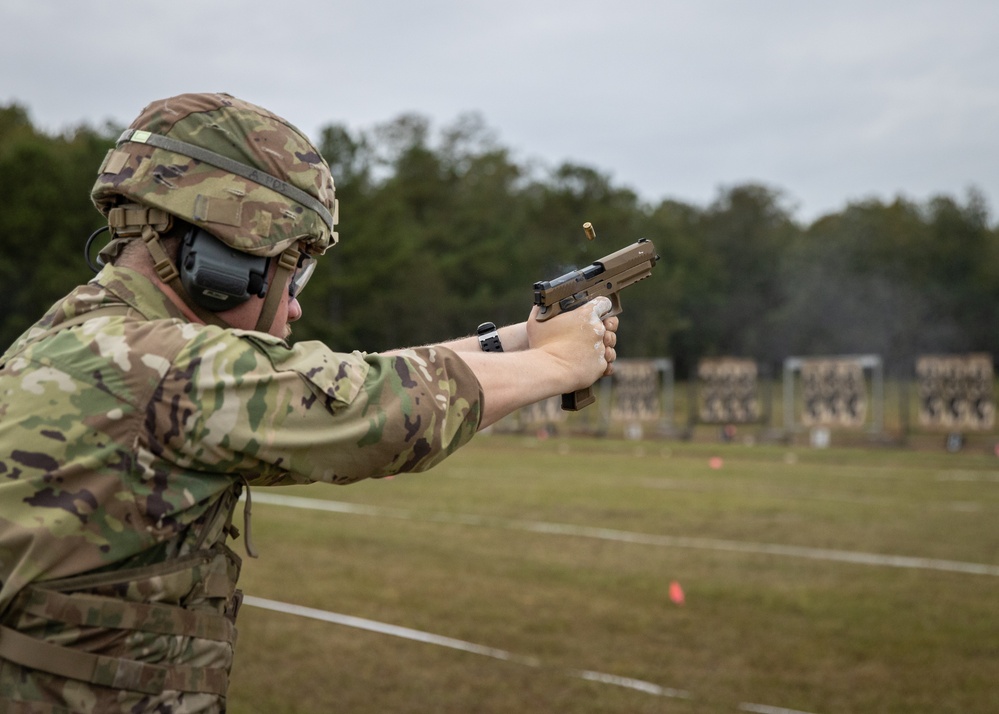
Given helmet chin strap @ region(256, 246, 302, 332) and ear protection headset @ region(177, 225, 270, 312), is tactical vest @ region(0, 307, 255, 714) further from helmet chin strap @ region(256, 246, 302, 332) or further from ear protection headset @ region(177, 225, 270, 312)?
helmet chin strap @ region(256, 246, 302, 332)

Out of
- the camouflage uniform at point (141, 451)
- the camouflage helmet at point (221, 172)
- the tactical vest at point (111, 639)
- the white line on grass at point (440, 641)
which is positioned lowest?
the white line on grass at point (440, 641)

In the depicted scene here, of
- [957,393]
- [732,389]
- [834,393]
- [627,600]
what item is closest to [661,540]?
[627,600]

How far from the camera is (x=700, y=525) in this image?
461 inches

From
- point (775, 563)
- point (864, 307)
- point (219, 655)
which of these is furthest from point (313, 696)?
point (864, 307)

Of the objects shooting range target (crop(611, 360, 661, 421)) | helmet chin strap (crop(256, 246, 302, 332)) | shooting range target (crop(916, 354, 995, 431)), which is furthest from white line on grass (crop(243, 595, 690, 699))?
shooting range target (crop(611, 360, 661, 421))

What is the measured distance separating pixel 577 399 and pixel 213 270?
904mm

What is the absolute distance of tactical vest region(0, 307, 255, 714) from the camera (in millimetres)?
1833

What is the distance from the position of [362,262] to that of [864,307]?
2059 centimetres

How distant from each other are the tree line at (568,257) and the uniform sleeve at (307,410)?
90.3 feet

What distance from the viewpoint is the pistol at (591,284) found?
7.47 ft

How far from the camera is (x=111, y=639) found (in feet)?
6.13

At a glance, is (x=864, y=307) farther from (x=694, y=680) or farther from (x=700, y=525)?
(x=694, y=680)

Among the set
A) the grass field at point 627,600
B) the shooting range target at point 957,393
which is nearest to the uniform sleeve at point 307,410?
the grass field at point 627,600

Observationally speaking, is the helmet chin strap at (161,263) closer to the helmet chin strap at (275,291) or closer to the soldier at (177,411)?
the soldier at (177,411)
